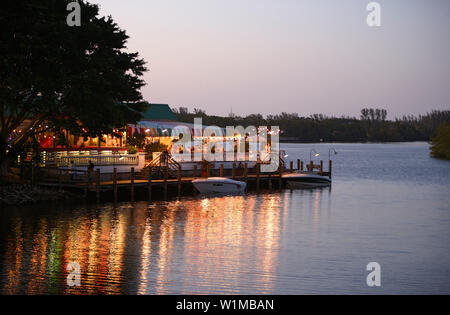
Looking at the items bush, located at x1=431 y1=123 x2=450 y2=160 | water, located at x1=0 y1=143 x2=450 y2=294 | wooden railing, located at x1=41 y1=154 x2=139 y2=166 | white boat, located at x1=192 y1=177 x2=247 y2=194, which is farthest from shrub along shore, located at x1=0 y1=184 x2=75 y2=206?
bush, located at x1=431 y1=123 x2=450 y2=160

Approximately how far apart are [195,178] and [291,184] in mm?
12496

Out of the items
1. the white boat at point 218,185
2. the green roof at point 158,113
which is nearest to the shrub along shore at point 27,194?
the white boat at point 218,185

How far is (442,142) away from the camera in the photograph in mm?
160375

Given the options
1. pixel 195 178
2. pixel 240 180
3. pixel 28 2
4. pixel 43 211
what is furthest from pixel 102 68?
pixel 240 180

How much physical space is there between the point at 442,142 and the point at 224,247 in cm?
14570

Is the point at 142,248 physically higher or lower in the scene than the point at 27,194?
lower

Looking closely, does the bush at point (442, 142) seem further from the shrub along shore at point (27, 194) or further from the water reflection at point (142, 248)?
the shrub along shore at point (27, 194)

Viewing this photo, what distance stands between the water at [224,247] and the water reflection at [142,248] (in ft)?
0.17

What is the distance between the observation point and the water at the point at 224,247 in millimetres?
21234

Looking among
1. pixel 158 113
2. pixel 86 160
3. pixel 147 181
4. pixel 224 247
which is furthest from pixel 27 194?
pixel 158 113

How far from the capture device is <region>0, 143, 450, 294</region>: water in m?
21.2

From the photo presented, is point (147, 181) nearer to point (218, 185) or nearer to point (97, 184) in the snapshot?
point (97, 184)
